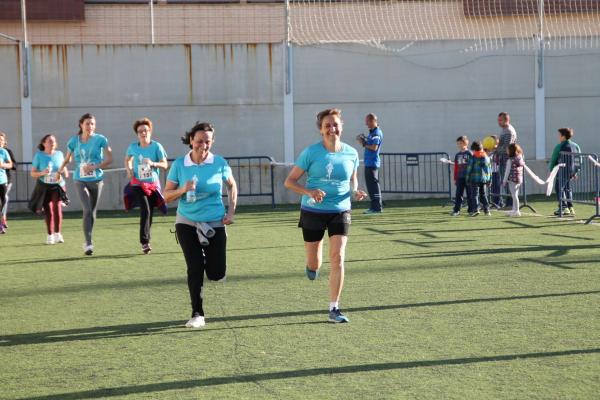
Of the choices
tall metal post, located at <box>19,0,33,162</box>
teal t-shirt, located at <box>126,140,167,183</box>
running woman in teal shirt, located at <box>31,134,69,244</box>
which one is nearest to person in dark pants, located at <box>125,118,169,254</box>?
teal t-shirt, located at <box>126,140,167,183</box>

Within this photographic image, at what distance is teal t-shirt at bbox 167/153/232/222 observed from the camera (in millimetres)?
8586

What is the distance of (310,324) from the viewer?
8.38m

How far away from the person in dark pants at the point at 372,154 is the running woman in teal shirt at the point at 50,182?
630 centimetres

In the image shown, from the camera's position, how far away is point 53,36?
2873 centimetres

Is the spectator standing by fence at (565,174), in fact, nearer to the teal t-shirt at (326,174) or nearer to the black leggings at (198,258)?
the teal t-shirt at (326,174)

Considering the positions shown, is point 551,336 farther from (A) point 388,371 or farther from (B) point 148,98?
(B) point 148,98

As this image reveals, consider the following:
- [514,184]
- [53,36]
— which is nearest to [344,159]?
[514,184]

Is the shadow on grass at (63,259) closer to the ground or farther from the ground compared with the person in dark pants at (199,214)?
closer to the ground

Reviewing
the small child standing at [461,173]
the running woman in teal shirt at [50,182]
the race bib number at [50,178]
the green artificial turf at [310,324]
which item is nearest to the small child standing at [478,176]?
the small child standing at [461,173]

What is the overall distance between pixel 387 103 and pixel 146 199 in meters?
12.2

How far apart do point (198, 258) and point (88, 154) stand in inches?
216

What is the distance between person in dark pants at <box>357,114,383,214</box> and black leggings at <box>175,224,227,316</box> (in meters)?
11.3

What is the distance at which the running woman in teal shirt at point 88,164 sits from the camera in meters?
13.6

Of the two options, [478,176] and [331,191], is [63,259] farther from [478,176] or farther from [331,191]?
[478,176]
